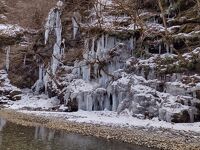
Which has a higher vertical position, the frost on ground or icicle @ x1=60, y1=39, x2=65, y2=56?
icicle @ x1=60, y1=39, x2=65, y2=56

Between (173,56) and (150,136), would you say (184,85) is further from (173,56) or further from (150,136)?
(150,136)

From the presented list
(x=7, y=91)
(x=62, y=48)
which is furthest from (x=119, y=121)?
(x=7, y=91)

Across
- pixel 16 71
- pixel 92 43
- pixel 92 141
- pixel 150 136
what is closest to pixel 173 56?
pixel 92 43

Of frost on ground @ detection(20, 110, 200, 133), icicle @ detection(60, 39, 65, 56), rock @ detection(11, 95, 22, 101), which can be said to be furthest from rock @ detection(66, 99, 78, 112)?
icicle @ detection(60, 39, 65, 56)

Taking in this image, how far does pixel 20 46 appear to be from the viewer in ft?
140

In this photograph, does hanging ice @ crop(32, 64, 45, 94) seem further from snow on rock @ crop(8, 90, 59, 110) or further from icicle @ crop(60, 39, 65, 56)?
icicle @ crop(60, 39, 65, 56)

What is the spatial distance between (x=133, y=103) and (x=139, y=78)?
259cm

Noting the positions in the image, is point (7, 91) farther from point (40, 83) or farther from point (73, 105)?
point (73, 105)

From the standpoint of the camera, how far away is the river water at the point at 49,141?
1402 cm

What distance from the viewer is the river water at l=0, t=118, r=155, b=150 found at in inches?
552

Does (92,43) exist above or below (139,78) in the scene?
above

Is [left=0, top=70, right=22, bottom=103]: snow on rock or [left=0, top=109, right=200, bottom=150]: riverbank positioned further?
[left=0, top=70, right=22, bottom=103]: snow on rock

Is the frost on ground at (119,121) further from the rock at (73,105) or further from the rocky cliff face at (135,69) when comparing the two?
the rock at (73,105)

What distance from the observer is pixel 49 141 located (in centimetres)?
1559
